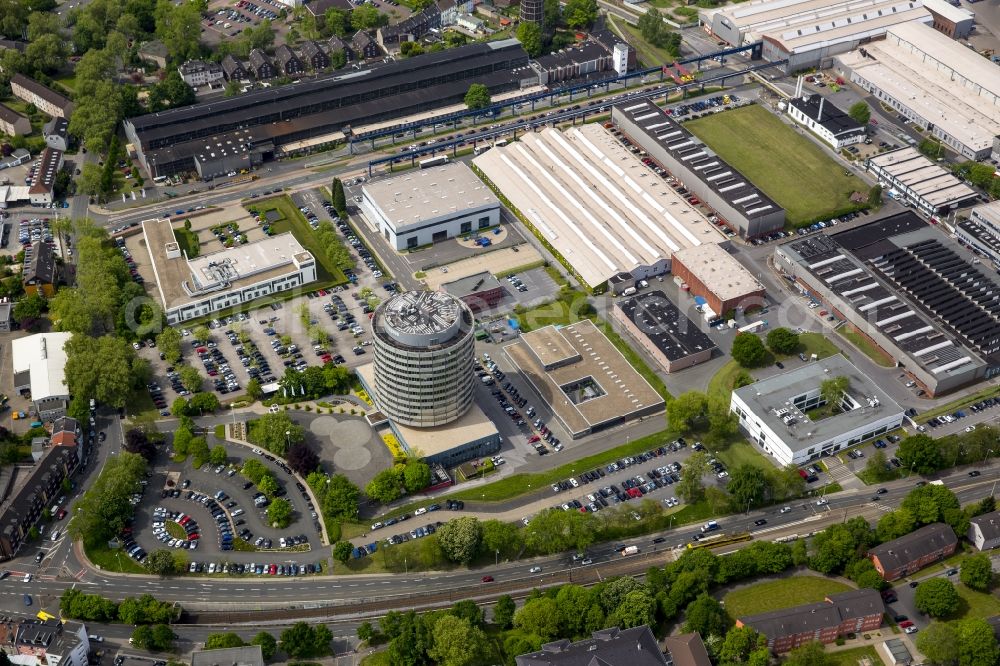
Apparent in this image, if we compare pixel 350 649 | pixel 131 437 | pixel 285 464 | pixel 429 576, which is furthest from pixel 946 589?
pixel 131 437

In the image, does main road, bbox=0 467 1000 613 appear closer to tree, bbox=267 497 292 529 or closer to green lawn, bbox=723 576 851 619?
green lawn, bbox=723 576 851 619

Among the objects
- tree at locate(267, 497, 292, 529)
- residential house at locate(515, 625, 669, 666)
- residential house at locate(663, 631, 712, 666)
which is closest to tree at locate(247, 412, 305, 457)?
tree at locate(267, 497, 292, 529)

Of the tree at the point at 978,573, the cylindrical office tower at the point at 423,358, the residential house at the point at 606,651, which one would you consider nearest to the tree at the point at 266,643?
the residential house at the point at 606,651

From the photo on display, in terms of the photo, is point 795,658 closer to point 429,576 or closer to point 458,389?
point 429,576

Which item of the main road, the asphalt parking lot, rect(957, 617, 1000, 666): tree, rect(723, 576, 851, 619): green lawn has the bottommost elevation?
the main road

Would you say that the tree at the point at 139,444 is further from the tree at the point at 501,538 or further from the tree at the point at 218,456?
the tree at the point at 501,538

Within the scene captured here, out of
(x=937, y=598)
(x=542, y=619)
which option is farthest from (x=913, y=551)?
(x=542, y=619)

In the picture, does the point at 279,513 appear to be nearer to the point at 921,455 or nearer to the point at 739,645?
the point at 739,645
